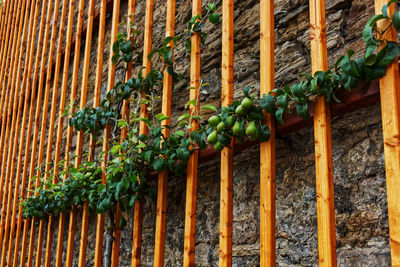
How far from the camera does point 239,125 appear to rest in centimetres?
174

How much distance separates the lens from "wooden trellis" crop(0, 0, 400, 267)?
147 cm

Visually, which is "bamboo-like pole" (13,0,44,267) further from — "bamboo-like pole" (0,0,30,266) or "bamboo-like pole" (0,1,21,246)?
"bamboo-like pole" (0,1,21,246)

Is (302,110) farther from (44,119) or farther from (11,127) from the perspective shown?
(11,127)

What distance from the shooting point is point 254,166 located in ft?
6.33

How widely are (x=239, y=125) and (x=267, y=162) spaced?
17 centimetres

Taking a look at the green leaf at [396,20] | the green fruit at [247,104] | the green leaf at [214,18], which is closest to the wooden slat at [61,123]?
the green leaf at [214,18]

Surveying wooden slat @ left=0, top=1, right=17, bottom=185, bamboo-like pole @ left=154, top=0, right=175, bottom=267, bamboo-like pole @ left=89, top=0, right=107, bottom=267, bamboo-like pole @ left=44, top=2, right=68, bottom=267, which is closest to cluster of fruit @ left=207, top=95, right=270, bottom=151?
bamboo-like pole @ left=154, top=0, right=175, bottom=267

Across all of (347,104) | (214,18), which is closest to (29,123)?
(214,18)

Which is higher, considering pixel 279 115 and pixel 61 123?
pixel 61 123

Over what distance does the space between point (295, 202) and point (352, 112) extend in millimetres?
391

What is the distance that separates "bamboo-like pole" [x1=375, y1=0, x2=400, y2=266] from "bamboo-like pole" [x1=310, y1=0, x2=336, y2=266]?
7.3 inches

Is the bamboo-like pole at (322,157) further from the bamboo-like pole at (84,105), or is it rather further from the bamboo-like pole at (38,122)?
the bamboo-like pole at (38,122)

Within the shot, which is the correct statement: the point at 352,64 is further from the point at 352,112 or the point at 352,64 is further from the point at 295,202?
the point at 295,202

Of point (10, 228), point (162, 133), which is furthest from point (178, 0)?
point (10, 228)
